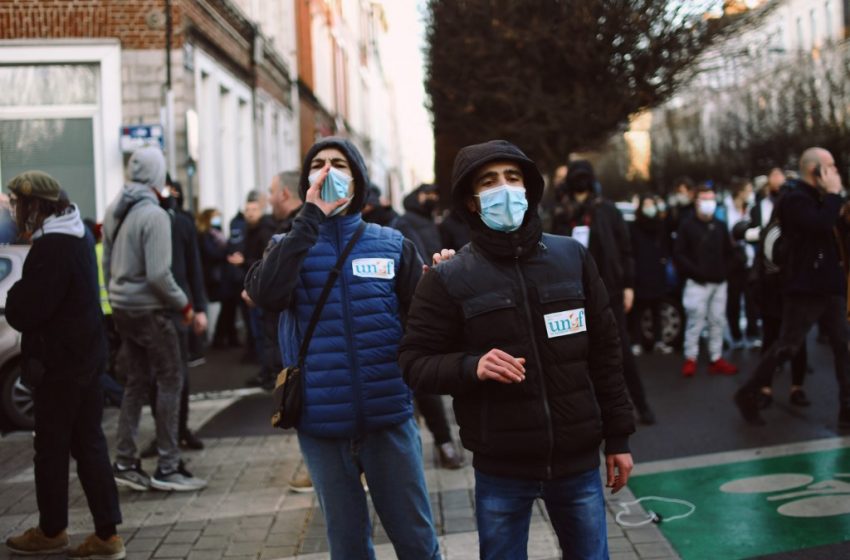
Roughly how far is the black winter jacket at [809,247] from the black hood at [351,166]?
14.6 feet

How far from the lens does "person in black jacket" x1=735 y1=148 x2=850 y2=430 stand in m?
7.78

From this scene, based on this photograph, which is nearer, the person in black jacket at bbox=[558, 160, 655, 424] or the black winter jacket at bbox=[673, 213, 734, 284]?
the person in black jacket at bbox=[558, 160, 655, 424]

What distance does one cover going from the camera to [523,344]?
3.39 meters

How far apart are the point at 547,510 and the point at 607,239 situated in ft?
17.0

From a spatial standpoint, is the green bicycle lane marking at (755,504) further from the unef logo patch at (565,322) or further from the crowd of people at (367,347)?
the unef logo patch at (565,322)

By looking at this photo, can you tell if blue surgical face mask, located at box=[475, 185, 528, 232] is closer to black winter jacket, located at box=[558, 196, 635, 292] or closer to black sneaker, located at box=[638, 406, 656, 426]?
black winter jacket, located at box=[558, 196, 635, 292]

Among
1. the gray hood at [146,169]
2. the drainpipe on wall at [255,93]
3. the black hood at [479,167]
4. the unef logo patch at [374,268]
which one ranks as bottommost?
the unef logo patch at [374,268]

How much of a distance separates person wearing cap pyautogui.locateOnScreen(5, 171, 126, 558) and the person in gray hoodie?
1.17 meters

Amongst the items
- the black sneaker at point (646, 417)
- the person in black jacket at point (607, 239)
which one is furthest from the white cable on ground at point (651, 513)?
the black sneaker at point (646, 417)

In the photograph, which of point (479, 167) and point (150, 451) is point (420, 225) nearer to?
point (150, 451)

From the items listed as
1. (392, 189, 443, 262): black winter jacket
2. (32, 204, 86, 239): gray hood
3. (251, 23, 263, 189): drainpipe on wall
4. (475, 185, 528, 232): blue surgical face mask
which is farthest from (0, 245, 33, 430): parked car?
(251, 23, 263, 189): drainpipe on wall

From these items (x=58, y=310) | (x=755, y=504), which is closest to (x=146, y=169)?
(x=58, y=310)

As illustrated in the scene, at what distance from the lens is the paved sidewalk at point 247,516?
554cm

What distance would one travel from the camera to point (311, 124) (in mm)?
32188
